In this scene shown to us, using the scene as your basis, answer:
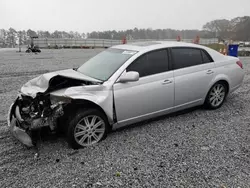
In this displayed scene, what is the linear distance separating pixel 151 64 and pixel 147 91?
20.9 inches

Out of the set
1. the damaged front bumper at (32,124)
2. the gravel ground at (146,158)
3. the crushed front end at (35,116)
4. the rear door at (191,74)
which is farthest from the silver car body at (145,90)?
the gravel ground at (146,158)

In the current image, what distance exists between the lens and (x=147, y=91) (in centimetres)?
356

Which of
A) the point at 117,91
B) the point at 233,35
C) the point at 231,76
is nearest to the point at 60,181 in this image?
the point at 117,91

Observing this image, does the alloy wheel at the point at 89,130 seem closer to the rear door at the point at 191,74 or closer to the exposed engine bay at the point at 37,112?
the exposed engine bay at the point at 37,112

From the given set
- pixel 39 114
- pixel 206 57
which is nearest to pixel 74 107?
pixel 39 114

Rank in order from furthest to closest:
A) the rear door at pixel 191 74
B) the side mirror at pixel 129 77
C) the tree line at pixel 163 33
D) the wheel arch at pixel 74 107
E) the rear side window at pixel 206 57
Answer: the tree line at pixel 163 33 < the rear side window at pixel 206 57 < the rear door at pixel 191 74 < the side mirror at pixel 129 77 < the wheel arch at pixel 74 107

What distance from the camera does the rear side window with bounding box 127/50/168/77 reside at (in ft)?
11.7

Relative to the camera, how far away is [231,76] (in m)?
4.67

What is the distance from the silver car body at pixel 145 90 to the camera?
325 centimetres

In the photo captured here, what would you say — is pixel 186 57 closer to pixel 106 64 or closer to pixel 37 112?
pixel 106 64

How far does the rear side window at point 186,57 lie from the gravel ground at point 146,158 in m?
1.15

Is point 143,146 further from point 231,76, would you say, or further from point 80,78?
point 231,76

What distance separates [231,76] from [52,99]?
3885 mm

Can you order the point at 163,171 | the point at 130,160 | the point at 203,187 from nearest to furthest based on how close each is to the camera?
the point at 203,187, the point at 163,171, the point at 130,160
